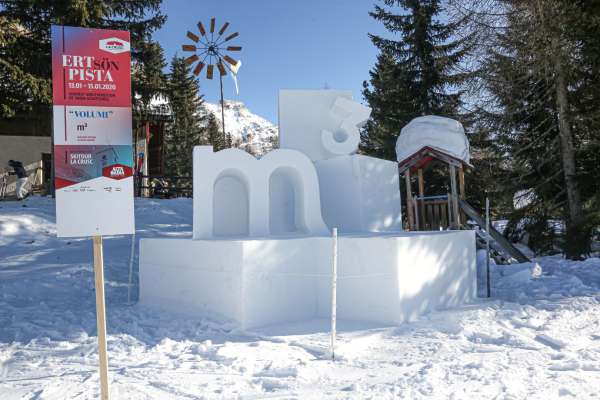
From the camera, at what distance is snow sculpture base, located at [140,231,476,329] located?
6.63m

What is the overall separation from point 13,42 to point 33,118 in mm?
3839

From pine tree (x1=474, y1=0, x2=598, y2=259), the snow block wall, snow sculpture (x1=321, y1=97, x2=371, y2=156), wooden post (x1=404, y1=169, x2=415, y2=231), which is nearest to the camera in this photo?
the snow block wall

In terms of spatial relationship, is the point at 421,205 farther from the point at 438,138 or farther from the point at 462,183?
the point at 438,138

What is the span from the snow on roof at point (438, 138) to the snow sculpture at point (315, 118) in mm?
2203

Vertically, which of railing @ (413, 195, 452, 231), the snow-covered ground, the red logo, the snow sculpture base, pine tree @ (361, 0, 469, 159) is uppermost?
pine tree @ (361, 0, 469, 159)

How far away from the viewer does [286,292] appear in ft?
23.1

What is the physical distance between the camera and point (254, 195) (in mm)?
8250

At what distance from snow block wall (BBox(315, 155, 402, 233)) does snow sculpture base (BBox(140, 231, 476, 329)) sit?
225 cm

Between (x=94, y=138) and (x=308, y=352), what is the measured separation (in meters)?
3.32

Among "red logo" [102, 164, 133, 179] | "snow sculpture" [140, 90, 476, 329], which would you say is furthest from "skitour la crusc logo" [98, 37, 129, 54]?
Result: "snow sculpture" [140, 90, 476, 329]

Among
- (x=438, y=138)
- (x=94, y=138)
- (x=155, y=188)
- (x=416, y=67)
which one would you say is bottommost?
(x=94, y=138)

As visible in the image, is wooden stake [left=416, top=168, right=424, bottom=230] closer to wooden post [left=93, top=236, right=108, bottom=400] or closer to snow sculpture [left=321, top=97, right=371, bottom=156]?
snow sculpture [left=321, top=97, right=371, bottom=156]

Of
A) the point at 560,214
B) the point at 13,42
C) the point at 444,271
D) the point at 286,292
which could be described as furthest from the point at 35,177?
the point at 560,214

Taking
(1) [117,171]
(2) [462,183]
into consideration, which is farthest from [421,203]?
(1) [117,171]
